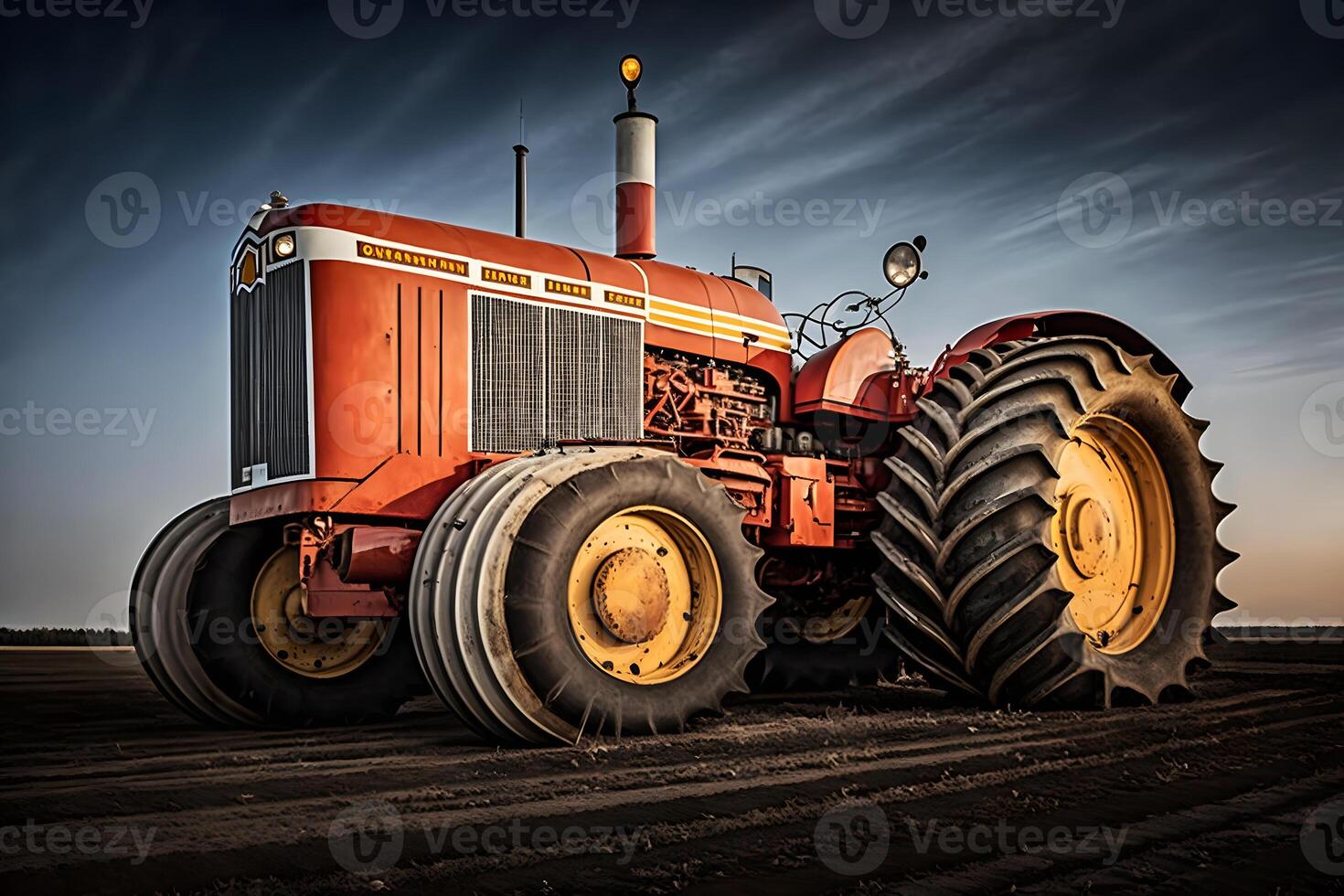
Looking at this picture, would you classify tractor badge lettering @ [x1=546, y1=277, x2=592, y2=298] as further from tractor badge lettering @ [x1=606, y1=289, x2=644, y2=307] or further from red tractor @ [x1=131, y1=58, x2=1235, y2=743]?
tractor badge lettering @ [x1=606, y1=289, x2=644, y2=307]

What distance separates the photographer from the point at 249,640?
6.47 metres

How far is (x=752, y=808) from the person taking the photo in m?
3.51

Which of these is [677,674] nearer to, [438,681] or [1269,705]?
[438,681]

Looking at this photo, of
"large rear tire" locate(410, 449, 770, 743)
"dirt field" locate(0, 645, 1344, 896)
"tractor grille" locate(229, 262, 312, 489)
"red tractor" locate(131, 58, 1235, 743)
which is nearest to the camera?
"dirt field" locate(0, 645, 1344, 896)

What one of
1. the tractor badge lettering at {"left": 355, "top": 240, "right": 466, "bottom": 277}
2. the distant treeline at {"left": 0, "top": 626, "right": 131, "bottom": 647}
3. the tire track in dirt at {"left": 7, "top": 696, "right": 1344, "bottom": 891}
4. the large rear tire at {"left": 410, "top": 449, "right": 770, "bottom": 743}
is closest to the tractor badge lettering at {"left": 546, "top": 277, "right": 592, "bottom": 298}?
the tractor badge lettering at {"left": 355, "top": 240, "right": 466, "bottom": 277}

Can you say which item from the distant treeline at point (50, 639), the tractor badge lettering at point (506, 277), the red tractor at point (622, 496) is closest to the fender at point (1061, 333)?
the red tractor at point (622, 496)

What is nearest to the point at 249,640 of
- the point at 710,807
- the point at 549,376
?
the point at 549,376

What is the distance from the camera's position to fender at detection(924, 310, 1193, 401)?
7270mm

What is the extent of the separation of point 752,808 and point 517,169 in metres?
5.09

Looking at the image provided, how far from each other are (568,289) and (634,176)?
129cm

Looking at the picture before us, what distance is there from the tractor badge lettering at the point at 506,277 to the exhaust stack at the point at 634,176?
107 centimetres

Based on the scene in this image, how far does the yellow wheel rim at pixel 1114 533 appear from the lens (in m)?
6.48

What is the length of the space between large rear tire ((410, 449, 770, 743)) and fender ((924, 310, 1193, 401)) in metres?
2.39

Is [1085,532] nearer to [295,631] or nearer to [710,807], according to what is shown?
[710,807]
